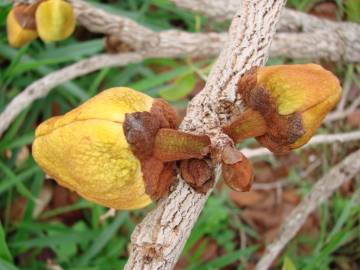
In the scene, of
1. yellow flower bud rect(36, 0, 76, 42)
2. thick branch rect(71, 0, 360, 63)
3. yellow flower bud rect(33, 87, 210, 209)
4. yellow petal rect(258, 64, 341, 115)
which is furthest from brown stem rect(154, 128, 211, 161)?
thick branch rect(71, 0, 360, 63)

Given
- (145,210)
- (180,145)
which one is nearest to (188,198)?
(180,145)

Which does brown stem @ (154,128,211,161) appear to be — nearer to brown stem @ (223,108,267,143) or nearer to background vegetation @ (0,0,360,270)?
brown stem @ (223,108,267,143)

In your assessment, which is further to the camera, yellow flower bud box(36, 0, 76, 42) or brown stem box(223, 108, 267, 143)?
yellow flower bud box(36, 0, 76, 42)

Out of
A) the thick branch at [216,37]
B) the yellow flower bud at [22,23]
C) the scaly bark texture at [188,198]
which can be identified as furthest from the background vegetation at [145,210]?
the scaly bark texture at [188,198]

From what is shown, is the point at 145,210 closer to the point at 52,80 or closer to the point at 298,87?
the point at 52,80

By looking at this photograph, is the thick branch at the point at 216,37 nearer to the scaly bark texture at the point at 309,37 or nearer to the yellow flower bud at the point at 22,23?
the scaly bark texture at the point at 309,37

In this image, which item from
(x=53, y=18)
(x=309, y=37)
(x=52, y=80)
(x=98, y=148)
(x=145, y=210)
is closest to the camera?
(x=98, y=148)
